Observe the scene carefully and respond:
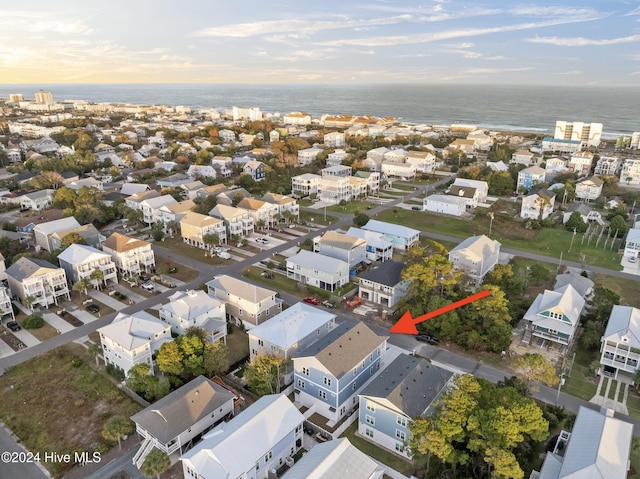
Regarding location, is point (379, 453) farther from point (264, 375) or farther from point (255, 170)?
point (255, 170)

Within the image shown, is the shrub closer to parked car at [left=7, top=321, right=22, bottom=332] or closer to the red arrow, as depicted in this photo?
parked car at [left=7, top=321, right=22, bottom=332]

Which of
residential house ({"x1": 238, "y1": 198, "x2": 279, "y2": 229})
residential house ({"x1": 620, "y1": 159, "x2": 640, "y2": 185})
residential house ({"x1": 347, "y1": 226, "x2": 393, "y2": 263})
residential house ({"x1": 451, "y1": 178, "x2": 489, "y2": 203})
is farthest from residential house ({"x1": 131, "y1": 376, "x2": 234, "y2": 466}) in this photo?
residential house ({"x1": 620, "y1": 159, "x2": 640, "y2": 185})

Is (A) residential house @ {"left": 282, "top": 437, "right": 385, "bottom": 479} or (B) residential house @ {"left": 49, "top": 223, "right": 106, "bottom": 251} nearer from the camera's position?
(A) residential house @ {"left": 282, "top": 437, "right": 385, "bottom": 479}

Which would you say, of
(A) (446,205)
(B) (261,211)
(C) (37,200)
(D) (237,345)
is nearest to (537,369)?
(D) (237,345)

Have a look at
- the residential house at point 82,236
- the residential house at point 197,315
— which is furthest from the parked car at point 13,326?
the residential house at point 82,236

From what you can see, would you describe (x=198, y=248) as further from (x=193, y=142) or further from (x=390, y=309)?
(x=193, y=142)

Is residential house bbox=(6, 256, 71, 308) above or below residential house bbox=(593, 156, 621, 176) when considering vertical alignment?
below

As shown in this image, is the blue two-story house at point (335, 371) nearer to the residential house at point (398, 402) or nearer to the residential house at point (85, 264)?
the residential house at point (398, 402)
